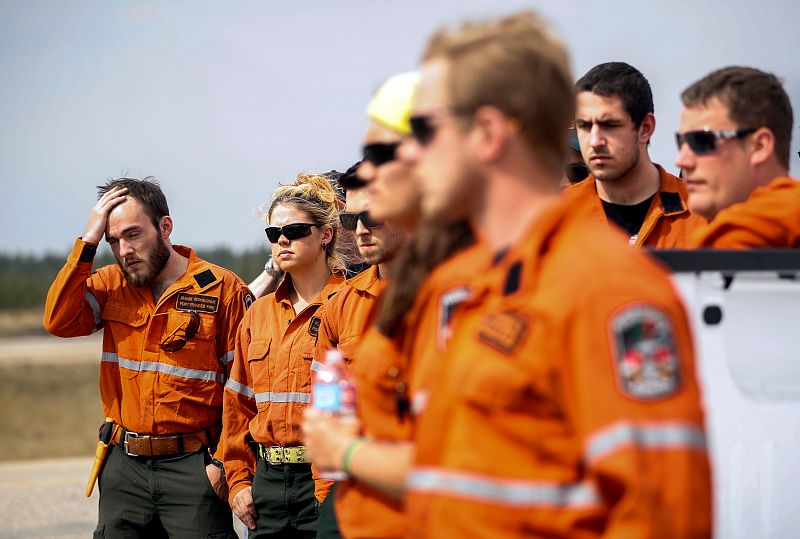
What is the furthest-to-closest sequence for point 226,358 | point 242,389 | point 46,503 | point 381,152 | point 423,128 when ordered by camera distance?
point 46,503 → point 226,358 → point 242,389 → point 381,152 → point 423,128

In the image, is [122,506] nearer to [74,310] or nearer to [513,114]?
[74,310]

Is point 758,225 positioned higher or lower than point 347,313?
higher

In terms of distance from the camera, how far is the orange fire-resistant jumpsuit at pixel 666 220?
4762mm

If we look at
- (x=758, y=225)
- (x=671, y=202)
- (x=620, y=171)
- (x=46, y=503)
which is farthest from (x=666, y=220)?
(x=46, y=503)

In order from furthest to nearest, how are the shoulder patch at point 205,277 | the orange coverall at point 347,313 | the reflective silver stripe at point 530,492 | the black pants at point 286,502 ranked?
1. the shoulder patch at point 205,277
2. the black pants at point 286,502
3. the orange coverall at point 347,313
4. the reflective silver stripe at point 530,492

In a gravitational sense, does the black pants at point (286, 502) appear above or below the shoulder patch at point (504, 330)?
below

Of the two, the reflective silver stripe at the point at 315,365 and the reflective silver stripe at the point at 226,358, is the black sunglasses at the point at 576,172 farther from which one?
the reflective silver stripe at the point at 226,358

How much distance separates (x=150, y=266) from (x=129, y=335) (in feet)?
1.42

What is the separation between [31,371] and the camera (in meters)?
36.3

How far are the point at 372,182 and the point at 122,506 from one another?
4104 mm

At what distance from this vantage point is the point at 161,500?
6.12m

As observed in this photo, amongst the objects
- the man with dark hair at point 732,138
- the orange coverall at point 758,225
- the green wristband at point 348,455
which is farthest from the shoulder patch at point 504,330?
the man with dark hair at point 732,138

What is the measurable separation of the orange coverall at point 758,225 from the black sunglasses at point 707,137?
329mm

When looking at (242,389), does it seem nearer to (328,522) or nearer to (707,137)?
(328,522)
